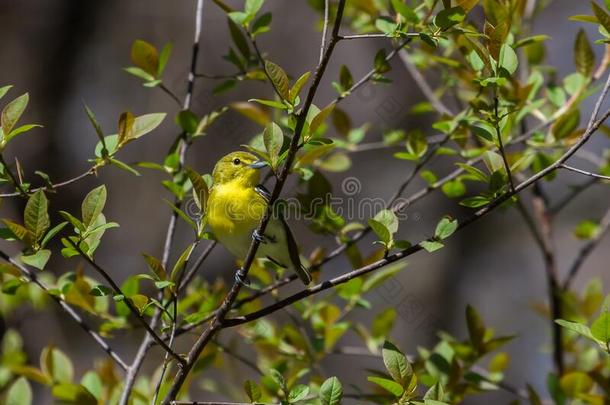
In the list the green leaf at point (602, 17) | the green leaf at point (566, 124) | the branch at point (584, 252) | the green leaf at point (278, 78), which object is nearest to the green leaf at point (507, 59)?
the green leaf at point (602, 17)

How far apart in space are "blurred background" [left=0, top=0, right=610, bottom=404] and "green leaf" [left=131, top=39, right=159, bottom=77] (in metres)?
2.82

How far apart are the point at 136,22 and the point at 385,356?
200 inches

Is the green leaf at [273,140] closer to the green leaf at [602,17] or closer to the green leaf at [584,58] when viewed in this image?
the green leaf at [602,17]

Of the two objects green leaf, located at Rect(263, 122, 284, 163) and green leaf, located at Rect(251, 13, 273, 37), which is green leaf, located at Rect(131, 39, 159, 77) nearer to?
green leaf, located at Rect(251, 13, 273, 37)

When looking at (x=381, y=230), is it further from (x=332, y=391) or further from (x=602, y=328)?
(x=602, y=328)

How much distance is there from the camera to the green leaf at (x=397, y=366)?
1.74 metres

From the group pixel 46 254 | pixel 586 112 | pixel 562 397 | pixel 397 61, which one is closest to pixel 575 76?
pixel 562 397

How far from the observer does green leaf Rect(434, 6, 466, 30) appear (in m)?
1.80

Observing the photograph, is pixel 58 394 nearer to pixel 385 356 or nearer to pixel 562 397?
pixel 385 356

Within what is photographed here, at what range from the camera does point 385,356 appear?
1.75 m

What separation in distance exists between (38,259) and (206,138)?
4.34 m

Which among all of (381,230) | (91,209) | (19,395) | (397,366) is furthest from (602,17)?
(19,395)

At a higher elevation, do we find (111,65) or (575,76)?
(575,76)

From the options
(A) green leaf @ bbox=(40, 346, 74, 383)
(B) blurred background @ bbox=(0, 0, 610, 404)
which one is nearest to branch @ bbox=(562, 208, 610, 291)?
(A) green leaf @ bbox=(40, 346, 74, 383)
